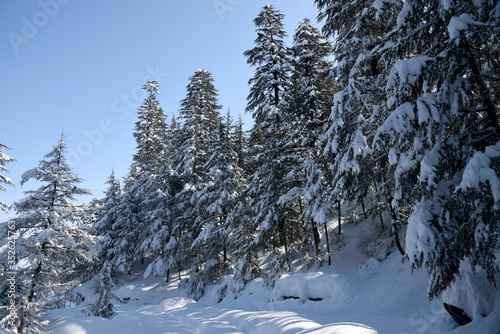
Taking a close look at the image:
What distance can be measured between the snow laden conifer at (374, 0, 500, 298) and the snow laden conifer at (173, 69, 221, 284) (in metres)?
17.5

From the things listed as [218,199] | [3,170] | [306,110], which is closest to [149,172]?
[218,199]

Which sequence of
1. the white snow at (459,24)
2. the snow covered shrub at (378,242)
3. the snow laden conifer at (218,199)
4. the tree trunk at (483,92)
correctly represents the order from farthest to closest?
the snow laden conifer at (218,199)
the snow covered shrub at (378,242)
the tree trunk at (483,92)
the white snow at (459,24)

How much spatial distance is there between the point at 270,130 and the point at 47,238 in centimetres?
1280

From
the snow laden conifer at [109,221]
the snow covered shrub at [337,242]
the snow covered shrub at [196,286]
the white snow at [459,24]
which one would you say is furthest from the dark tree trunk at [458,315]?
the snow laden conifer at [109,221]

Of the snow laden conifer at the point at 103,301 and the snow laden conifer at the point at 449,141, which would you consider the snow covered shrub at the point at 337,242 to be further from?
the snow laden conifer at the point at 103,301

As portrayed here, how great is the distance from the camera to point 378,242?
1543 cm

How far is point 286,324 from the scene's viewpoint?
8477 mm

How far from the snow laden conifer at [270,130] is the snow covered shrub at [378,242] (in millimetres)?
4851

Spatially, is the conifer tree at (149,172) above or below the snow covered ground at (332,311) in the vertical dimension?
above

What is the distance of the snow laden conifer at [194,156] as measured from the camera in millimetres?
23297

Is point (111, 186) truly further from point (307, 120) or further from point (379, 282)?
point (379, 282)

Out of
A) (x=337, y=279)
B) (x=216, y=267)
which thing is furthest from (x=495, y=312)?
(x=216, y=267)

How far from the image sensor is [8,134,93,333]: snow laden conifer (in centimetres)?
1071

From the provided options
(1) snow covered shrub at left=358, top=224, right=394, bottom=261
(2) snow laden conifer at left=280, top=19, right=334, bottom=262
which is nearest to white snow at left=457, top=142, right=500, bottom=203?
(2) snow laden conifer at left=280, top=19, right=334, bottom=262
